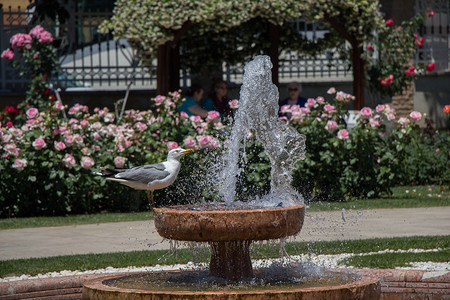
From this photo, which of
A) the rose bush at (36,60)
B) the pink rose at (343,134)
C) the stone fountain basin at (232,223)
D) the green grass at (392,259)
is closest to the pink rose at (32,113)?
the rose bush at (36,60)

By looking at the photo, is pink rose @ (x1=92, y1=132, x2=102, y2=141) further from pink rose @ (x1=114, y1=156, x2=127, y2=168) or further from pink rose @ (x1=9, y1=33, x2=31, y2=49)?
pink rose @ (x1=9, y1=33, x2=31, y2=49)

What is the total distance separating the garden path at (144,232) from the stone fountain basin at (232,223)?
7.16ft

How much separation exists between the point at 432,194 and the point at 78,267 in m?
5.73

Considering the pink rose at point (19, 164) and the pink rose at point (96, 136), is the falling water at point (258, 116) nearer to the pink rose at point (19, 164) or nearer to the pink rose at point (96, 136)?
the pink rose at point (19, 164)

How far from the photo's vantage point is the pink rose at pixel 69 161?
28.7 ft

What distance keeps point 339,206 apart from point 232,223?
16.6 feet

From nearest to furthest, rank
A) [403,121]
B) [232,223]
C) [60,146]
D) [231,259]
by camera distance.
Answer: [232,223] < [231,259] < [60,146] < [403,121]

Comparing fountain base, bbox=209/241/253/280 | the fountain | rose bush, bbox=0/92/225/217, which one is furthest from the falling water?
rose bush, bbox=0/92/225/217

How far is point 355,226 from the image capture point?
25.7ft

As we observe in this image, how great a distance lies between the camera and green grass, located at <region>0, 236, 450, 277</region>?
5.76 meters

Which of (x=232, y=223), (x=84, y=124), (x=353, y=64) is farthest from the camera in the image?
(x=353, y=64)

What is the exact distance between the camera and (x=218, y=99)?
11.5 metres

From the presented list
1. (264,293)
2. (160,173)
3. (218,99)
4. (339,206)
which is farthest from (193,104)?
(264,293)

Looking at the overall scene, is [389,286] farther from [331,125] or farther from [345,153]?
[345,153]
